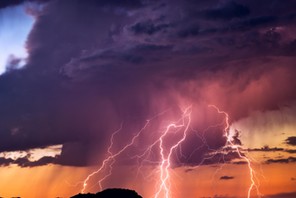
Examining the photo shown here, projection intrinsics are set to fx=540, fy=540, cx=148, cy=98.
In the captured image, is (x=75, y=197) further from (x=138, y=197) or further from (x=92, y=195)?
(x=138, y=197)

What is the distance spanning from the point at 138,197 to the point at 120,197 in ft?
13.6

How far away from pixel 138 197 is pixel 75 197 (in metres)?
14.9

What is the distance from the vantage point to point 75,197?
4963 inches

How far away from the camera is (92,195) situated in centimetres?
12650

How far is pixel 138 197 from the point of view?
407 feet

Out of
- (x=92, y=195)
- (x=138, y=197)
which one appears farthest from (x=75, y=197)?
A: (x=138, y=197)

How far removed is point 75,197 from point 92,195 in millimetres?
3971

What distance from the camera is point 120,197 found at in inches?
4894

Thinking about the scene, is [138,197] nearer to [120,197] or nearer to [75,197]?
[120,197]

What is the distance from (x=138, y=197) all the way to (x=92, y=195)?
11071 mm

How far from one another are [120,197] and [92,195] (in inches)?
277

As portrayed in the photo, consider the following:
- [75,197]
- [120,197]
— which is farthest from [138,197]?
[75,197]

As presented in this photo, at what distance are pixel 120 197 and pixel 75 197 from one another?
10752 millimetres
